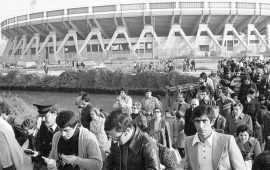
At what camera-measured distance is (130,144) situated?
2791 mm

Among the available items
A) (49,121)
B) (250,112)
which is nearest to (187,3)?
(250,112)

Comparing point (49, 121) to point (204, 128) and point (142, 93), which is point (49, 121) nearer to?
point (204, 128)

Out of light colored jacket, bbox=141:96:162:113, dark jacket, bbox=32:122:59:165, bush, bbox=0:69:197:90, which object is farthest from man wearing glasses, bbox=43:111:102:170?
bush, bbox=0:69:197:90

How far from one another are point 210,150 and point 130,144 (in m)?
0.66

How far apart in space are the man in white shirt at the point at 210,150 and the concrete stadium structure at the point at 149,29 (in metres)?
39.5

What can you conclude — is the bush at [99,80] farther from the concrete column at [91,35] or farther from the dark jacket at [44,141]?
the dark jacket at [44,141]

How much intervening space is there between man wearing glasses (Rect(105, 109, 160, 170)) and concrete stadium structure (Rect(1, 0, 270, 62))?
39784 millimetres

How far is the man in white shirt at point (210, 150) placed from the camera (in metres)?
2.96

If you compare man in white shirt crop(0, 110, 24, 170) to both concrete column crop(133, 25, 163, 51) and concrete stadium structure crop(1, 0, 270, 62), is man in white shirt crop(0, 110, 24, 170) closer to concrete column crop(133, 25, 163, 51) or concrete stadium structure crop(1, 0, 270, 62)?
concrete stadium structure crop(1, 0, 270, 62)

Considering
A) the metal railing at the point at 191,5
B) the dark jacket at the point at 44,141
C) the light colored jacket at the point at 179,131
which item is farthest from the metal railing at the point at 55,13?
the dark jacket at the point at 44,141

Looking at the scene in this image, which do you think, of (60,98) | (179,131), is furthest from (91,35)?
(179,131)

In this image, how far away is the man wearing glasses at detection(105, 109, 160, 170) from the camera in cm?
276

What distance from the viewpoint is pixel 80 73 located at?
28500 millimetres

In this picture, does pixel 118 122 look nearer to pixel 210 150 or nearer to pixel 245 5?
pixel 210 150
